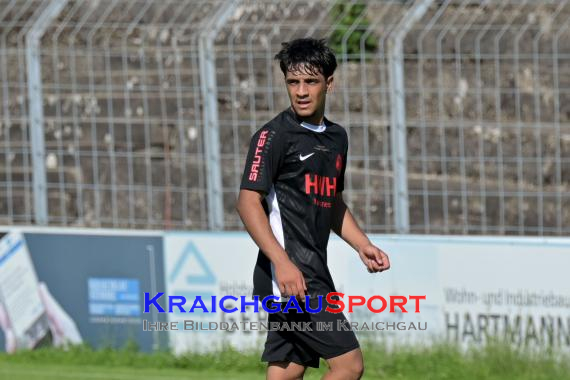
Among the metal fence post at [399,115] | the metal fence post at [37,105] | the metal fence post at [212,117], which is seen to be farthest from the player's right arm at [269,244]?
the metal fence post at [37,105]

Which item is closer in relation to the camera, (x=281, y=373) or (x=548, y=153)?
(x=281, y=373)

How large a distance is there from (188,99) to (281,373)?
166 inches

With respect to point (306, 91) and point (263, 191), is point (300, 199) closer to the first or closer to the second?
point (263, 191)

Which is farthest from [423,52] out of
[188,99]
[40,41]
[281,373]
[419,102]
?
[281,373]

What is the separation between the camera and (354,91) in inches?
355

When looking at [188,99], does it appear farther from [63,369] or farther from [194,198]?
[63,369]

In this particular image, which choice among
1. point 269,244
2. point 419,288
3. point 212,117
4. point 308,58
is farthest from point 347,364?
point 212,117

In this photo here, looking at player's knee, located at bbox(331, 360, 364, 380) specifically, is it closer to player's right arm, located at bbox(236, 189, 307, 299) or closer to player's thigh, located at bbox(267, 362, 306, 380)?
player's thigh, located at bbox(267, 362, 306, 380)

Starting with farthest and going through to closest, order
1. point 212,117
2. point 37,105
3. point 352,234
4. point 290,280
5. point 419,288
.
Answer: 1. point 37,105
2. point 212,117
3. point 419,288
4. point 352,234
5. point 290,280

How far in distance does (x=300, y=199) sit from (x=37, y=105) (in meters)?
4.74

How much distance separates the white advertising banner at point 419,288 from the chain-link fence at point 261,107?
0.53 m

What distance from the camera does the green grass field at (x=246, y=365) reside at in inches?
318

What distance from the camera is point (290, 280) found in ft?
17.1

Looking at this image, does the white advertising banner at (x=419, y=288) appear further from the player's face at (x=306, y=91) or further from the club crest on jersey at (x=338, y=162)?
the player's face at (x=306, y=91)
